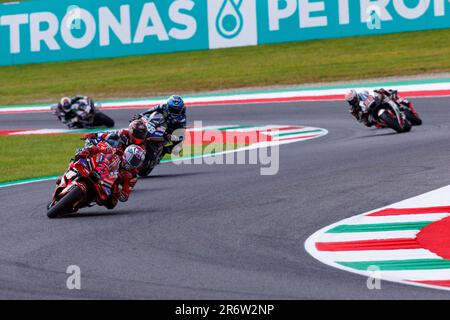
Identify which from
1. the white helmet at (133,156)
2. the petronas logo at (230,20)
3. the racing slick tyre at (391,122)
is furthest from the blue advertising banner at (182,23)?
the white helmet at (133,156)

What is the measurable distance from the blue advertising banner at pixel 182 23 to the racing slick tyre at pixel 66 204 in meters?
18.3

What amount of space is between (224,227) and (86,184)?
1841 millimetres

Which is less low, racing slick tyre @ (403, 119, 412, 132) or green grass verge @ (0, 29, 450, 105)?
green grass verge @ (0, 29, 450, 105)

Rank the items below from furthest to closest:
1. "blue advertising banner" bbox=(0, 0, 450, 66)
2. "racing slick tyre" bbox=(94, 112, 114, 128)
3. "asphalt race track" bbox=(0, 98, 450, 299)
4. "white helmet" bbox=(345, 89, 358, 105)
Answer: "blue advertising banner" bbox=(0, 0, 450, 66), "racing slick tyre" bbox=(94, 112, 114, 128), "white helmet" bbox=(345, 89, 358, 105), "asphalt race track" bbox=(0, 98, 450, 299)

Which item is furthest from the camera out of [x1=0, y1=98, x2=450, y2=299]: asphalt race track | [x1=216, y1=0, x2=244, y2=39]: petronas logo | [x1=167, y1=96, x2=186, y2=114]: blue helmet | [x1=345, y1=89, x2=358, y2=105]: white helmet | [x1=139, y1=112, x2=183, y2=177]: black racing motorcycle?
[x1=216, y1=0, x2=244, y2=39]: petronas logo

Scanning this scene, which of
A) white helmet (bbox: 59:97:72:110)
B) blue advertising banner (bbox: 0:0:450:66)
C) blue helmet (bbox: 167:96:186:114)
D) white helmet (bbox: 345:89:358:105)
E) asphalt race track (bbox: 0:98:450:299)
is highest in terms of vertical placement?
blue advertising banner (bbox: 0:0:450:66)

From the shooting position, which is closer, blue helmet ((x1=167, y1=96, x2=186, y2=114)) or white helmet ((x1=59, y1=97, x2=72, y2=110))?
blue helmet ((x1=167, y1=96, x2=186, y2=114))

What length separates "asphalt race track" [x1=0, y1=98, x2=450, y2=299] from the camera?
766 cm

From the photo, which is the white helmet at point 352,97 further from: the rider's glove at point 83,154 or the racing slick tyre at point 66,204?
the racing slick tyre at point 66,204

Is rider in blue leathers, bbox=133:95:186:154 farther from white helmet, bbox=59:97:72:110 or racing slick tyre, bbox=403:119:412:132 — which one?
white helmet, bbox=59:97:72:110

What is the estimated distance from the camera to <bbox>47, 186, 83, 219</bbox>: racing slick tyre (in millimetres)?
11242

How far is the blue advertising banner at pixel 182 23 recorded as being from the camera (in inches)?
1136

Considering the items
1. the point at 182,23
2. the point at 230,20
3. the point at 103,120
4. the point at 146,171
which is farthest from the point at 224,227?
the point at 182,23

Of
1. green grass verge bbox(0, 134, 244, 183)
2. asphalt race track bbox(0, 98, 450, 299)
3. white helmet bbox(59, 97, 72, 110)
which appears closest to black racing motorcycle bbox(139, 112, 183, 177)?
asphalt race track bbox(0, 98, 450, 299)
